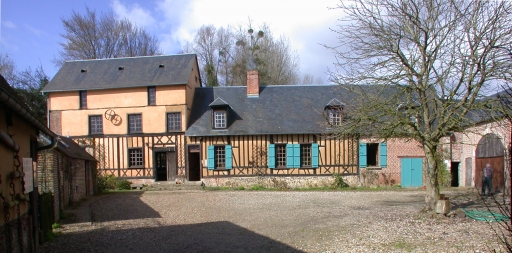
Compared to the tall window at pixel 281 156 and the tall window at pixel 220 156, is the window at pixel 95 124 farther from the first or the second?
the tall window at pixel 281 156

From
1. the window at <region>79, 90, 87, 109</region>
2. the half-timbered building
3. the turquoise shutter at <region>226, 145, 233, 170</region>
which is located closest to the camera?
the turquoise shutter at <region>226, 145, 233, 170</region>

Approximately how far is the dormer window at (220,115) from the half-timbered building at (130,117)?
1480 millimetres

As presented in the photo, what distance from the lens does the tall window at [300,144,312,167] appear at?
65.0 feet

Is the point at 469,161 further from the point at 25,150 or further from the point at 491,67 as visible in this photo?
the point at 25,150

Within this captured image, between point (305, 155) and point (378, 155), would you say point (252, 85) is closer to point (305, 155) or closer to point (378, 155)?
point (305, 155)

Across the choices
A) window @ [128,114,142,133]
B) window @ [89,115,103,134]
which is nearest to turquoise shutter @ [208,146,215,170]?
window @ [128,114,142,133]

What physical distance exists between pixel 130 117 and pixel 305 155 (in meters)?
9.11

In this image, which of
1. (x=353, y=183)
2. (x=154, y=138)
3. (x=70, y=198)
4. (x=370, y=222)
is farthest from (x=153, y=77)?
(x=370, y=222)

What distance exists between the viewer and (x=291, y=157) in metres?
19.5

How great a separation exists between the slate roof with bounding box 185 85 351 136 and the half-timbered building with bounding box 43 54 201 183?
0.95 metres

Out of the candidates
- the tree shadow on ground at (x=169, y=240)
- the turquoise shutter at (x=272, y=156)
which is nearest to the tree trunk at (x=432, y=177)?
the tree shadow on ground at (x=169, y=240)

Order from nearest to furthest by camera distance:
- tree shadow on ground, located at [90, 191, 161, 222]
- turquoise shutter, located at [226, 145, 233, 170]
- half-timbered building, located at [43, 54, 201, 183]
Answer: tree shadow on ground, located at [90, 191, 161, 222] → turquoise shutter, located at [226, 145, 233, 170] → half-timbered building, located at [43, 54, 201, 183]

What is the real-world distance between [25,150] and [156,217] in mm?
5077

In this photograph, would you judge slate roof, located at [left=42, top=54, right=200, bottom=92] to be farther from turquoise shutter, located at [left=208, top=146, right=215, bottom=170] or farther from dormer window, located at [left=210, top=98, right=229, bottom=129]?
turquoise shutter, located at [left=208, top=146, right=215, bottom=170]
